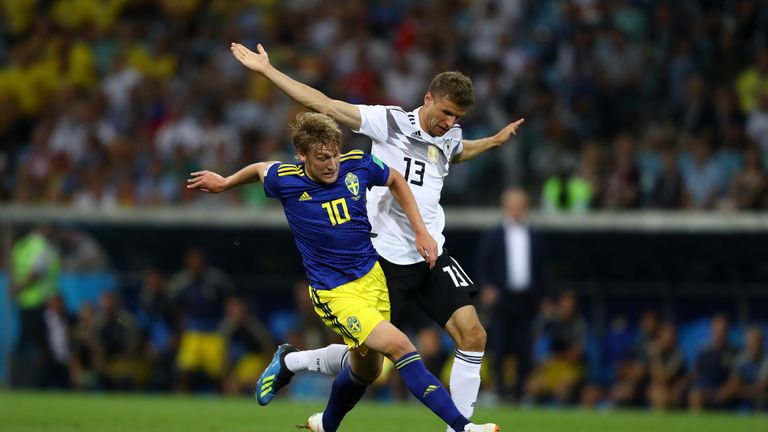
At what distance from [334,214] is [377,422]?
437 cm

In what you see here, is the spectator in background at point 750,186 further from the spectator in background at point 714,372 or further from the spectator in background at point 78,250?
the spectator in background at point 78,250

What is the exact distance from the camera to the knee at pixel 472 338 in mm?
9008

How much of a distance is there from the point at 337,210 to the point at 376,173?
0.34 meters

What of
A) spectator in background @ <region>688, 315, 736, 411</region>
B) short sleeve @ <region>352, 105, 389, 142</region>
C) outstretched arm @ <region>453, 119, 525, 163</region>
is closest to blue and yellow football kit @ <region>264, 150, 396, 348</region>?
short sleeve @ <region>352, 105, 389, 142</region>

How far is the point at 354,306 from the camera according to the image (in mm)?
8234

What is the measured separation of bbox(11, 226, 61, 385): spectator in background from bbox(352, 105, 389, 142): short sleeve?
10.1 metres

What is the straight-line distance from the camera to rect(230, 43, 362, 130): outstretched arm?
27.9 feet

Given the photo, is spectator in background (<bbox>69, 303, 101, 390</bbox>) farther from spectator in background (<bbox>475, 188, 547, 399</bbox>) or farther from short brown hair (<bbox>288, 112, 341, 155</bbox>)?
short brown hair (<bbox>288, 112, 341, 155</bbox>)

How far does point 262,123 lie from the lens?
65.2ft

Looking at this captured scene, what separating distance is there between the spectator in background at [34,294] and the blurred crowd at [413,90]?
1.13 m

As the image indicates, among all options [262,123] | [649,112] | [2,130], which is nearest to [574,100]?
[649,112]

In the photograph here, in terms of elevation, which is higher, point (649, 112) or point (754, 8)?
point (754, 8)

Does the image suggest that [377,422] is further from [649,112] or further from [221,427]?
[649,112]

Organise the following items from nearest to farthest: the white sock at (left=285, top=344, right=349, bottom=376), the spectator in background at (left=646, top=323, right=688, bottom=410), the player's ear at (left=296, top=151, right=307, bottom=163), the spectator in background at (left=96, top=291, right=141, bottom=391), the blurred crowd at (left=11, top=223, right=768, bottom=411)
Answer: the player's ear at (left=296, top=151, right=307, bottom=163) < the white sock at (left=285, top=344, right=349, bottom=376) < the blurred crowd at (left=11, top=223, right=768, bottom=411) < the spectator in background at (left=646, top=323, right=688, bottom=410) < the spectator in background at (left=96, top=291, right=141, bottom=391)
